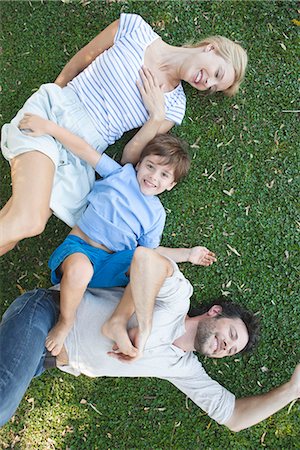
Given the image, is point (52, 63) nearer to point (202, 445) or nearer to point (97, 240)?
point (97, 240)

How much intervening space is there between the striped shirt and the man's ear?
5.16 ft

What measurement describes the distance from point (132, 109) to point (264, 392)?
8.44 ft

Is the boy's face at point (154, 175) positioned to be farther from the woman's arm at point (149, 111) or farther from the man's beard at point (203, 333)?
the man's beard at point (203, 333)

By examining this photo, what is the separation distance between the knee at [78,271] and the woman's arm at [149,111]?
94cm

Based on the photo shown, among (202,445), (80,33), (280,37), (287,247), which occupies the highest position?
(80,33)

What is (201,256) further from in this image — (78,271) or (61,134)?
(61,134)

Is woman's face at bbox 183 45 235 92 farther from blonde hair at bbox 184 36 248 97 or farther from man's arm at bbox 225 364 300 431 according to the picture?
man's arm at bbox 225 364 300 431

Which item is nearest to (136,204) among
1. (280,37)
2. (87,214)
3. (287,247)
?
(87,214)

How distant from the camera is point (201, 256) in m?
4.29

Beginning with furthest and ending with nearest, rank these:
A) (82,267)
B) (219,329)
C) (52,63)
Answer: (52,63) → (219,329) → (82,267)

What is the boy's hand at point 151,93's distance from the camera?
3.89 meters

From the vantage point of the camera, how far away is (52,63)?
4289 mm

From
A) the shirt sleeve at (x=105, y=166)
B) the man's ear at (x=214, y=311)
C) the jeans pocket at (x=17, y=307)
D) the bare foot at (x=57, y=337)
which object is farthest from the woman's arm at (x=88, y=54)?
the man's ear at (x=214, y=311)

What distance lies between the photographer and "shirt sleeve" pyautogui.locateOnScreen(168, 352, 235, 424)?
4066mm
